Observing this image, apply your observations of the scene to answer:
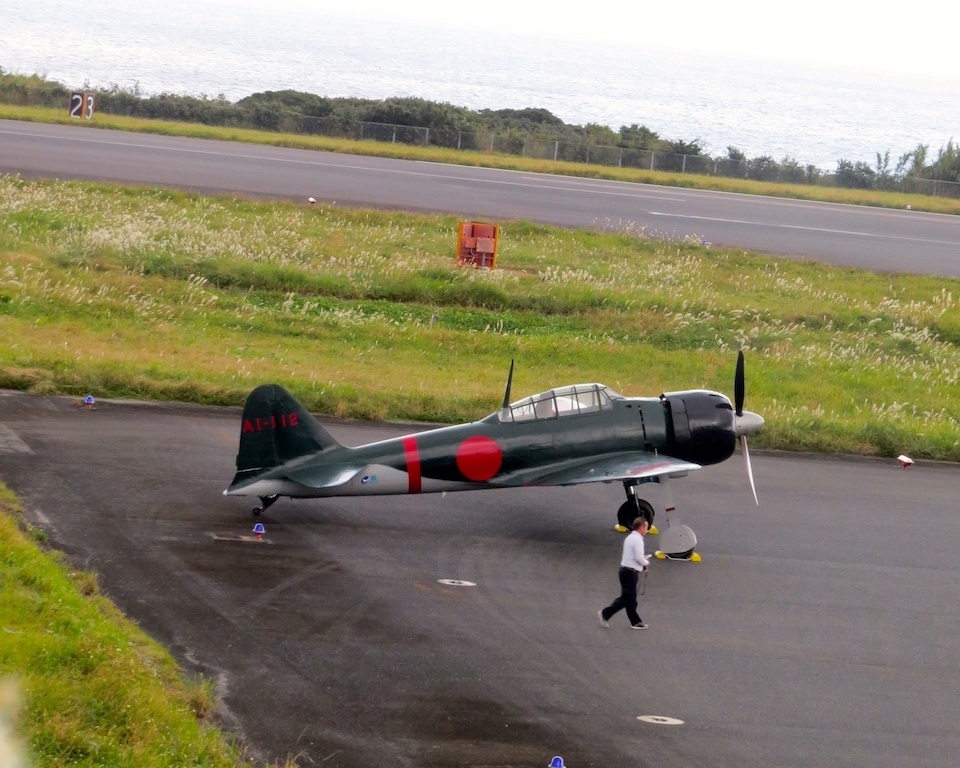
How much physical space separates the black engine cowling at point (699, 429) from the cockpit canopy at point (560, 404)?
0.92 m

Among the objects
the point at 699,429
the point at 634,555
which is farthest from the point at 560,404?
the point at 634,555

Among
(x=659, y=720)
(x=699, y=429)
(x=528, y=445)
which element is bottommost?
(x=659, y=720)

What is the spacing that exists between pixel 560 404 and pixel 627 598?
3682 millimetres

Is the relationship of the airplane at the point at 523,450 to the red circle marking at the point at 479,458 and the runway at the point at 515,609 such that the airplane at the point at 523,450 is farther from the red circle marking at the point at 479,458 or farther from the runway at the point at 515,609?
the runway at the point at 515,609

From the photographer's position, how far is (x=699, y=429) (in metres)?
14.3

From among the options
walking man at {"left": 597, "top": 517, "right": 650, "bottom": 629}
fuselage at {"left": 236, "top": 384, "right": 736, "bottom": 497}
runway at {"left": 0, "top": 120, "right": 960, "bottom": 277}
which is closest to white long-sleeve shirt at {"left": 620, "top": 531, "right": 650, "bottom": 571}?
walking man at {"left": 597, "top": 517, "right": 650, "bottom": 629}

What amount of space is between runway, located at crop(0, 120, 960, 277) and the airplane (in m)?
16.6

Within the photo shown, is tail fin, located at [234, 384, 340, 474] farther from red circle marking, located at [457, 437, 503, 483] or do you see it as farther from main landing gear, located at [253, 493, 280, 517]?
red circle marking, located at [457, 437, 503, 483]

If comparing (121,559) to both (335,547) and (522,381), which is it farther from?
(522,381)

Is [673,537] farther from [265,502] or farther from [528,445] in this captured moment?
[265,502]

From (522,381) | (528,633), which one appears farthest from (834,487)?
(528,633)

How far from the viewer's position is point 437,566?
1273cm

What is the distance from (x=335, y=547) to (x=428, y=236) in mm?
19912

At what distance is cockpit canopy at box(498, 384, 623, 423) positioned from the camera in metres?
14.4
